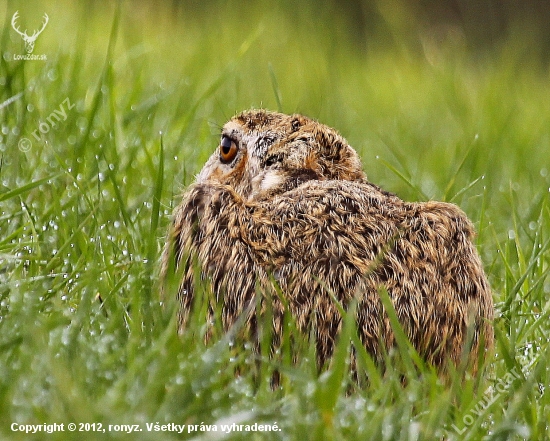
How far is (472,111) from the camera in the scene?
673 centimetres

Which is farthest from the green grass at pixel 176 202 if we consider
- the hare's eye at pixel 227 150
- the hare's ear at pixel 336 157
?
the hare's ear at pixel 336 157

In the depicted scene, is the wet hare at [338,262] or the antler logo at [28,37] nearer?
the wet hare at [338,262]

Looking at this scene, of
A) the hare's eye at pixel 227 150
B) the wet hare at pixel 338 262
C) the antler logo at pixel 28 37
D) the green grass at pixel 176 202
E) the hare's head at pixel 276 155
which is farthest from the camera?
the antler logo at pixel 28 37

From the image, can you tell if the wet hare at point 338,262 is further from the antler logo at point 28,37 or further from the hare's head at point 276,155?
the antler logo at point 28,37

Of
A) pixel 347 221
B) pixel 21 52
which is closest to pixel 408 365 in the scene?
pixel 347 221

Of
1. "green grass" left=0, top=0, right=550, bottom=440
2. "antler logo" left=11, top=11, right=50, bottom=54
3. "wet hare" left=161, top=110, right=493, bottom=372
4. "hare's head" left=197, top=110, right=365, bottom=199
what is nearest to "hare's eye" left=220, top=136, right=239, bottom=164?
"hare's head" left=197, top=110, right=365, bottom=199

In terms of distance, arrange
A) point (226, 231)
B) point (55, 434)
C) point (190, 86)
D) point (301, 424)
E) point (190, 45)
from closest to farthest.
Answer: point (55, 434) < point (301, 424) < point (226, 231) < point (190, 86) < point (190, 45)

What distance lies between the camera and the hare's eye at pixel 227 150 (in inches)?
136

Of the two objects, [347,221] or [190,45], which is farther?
[190,45]

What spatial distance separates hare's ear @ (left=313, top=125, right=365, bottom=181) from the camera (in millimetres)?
3242

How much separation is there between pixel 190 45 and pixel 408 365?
566 cm

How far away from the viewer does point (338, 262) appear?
8.55 feet

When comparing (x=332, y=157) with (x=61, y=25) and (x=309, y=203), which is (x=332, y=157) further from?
(x=61, y=25)

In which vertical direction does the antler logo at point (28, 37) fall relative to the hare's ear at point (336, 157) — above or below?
above
